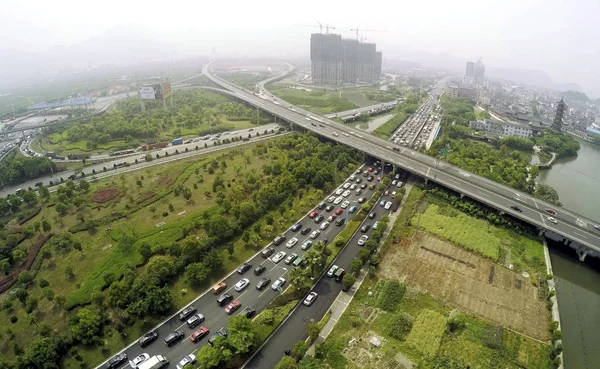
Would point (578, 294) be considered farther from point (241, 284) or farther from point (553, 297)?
point (241, 284)

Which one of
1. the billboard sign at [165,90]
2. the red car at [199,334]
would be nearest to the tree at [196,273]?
the red car at [199,334]

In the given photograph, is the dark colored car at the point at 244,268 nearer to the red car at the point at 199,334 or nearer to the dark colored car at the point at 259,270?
the dark colored car at the point at 259,270

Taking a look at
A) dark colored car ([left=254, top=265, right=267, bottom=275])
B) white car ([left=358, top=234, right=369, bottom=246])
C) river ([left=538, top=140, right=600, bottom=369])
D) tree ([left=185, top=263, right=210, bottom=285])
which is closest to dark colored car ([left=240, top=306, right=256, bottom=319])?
dark colored car ([left=254, top=265, right=267, bottom=275])

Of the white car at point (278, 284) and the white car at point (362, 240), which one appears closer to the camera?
the white car at point (278, 284)

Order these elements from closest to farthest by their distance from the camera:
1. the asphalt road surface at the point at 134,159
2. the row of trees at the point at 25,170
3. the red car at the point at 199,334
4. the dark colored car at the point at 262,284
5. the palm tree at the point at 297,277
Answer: the red car at the point at 199,334, the palm tree at the point at 297,277, the dark colored car at the point at 262,284, the asphalt road surface at the point at 134,159, the row of trees at the point at 25,170

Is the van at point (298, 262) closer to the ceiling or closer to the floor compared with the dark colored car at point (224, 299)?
closer to the ceiling

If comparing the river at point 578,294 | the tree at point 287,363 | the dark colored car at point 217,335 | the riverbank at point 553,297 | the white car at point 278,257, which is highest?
the tree at point 287,363

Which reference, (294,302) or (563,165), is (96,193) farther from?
(563,165)

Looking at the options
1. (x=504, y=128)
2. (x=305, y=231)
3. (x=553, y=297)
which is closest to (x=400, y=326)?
(x=305, y=231)

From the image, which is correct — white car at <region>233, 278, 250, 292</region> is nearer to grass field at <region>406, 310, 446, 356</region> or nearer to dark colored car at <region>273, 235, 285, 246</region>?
dark colored car at <region>273, 235, 285, 246</region>
